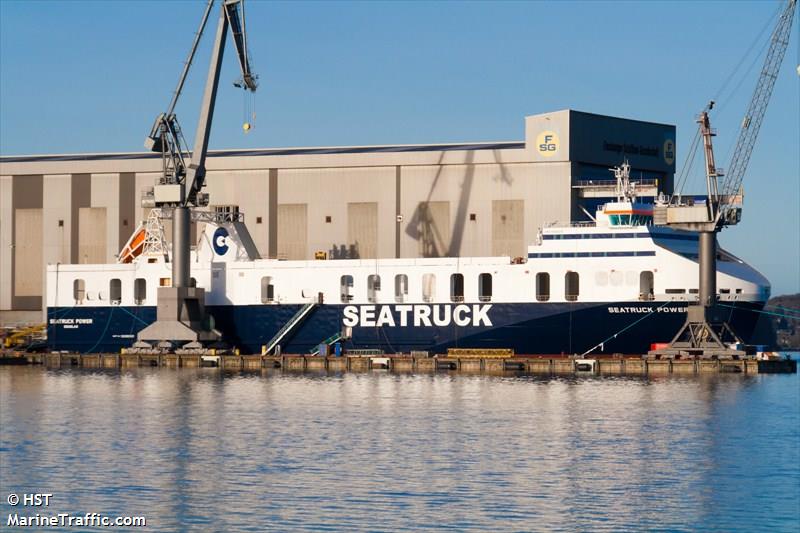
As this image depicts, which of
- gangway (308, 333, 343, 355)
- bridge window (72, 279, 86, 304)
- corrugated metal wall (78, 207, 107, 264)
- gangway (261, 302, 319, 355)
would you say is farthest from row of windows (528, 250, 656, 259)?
corrugated metal wall (78, 207, 107, 264)

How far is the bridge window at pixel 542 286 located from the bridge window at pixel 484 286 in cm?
292

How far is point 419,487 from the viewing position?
35594 mm

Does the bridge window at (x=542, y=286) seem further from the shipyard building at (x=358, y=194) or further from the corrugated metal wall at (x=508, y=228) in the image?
the corrugated metal wall at (x=508, y=228)

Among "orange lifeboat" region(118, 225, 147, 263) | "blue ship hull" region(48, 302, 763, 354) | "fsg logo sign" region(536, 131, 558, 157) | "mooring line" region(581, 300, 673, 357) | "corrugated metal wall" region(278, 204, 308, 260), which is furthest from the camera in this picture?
"corrugated metal wall" region(278, 204, 308, 260)

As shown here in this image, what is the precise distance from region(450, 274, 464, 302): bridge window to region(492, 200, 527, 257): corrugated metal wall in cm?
1518

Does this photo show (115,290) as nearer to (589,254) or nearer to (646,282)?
(589,254)

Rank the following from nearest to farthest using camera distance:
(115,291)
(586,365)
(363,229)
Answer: (586,365), (115,291), (363,229)

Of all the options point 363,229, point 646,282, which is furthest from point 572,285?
point 363,229

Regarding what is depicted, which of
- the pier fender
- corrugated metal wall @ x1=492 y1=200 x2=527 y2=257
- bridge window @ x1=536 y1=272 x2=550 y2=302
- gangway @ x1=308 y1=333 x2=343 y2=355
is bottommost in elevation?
the pier fender

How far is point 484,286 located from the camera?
7762 centimetres

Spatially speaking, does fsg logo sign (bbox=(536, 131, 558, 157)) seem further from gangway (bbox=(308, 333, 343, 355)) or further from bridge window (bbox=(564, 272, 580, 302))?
gangway (bbox=(308, 333, 343, 355))

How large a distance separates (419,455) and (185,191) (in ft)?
148

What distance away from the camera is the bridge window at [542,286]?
75.8m

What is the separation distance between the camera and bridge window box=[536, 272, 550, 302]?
2982 inches
